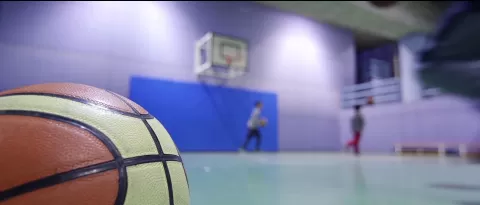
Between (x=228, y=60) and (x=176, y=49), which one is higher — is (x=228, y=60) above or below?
below

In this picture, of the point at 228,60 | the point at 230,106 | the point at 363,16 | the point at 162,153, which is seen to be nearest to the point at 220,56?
the point at 228,60

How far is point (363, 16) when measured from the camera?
984 cm

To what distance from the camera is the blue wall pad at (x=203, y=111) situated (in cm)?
707

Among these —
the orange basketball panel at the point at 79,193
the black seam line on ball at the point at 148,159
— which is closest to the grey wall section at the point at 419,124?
the black seam line on ball at the point at 148,159

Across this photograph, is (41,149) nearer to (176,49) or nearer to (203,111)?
(203,111)

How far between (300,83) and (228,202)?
8.55 meters

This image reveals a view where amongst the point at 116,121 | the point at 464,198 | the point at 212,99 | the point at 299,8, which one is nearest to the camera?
the point at 116,121

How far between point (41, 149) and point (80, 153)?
0.22ft

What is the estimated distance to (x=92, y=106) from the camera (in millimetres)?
693

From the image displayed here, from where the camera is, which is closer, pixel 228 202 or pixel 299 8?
pixel 228 202

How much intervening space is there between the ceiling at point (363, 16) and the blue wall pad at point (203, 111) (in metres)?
→ 2.89

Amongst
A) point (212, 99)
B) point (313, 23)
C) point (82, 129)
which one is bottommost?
point (82, 129)

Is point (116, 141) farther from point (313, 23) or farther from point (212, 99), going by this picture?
point (313, 23)

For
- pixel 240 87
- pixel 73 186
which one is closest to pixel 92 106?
pixel 73 186
